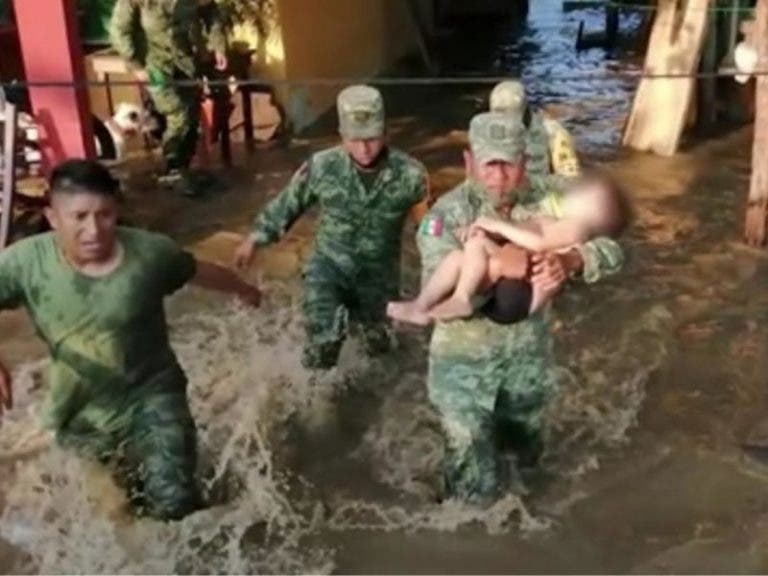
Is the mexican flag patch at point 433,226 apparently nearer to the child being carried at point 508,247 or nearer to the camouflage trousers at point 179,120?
the child being carried at point 508,247

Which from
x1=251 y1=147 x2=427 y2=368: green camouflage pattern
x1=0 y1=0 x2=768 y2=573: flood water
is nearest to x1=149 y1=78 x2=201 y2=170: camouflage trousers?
x1=0 y1=0 x2=768 y2=573: flood water

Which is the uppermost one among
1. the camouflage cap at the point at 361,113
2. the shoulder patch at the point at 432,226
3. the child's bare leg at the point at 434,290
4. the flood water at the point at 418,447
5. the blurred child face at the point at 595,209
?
the camouflage cap at the point at 361,113

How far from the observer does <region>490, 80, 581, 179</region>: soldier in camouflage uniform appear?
6102 millimetres

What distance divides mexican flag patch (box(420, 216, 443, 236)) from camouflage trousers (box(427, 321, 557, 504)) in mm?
405

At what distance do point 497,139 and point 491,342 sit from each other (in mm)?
770

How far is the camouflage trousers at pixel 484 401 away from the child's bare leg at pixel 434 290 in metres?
0.27

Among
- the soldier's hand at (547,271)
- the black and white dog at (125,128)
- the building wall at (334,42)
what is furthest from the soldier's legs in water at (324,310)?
the building wall at (334,42)

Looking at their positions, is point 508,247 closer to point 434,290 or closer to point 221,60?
point 434,290

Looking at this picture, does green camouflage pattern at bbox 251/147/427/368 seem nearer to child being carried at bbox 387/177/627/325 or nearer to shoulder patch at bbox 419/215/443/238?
shoulder patch at bbox 419/215/443/238

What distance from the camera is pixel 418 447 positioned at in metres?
5.84

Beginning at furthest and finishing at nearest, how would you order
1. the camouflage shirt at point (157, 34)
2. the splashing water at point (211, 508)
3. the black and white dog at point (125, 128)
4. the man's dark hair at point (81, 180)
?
the black and white dog at point (125, 128) → the camouflage shirt at point (157, 34) → the splashing water at point (211, 508) → the man's dark hair at point (81, 180)

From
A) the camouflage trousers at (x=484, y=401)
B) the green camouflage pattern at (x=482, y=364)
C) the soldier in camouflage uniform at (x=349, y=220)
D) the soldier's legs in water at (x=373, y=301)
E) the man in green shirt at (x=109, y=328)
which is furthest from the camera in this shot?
the soldier's legs in water at (x=373, y=301)

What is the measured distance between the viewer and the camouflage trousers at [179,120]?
9.59m

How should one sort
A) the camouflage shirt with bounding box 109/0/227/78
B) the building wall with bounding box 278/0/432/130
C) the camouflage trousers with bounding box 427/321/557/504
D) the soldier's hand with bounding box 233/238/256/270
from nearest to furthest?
the camouflage trousers with bounding box 427/321/557/504 < the soldier's hand with bounding box 233/238/256/270 < the camouflage shirt with bounding box 109/0/227/78 < the building wall with bounding box 278/0/432/130
